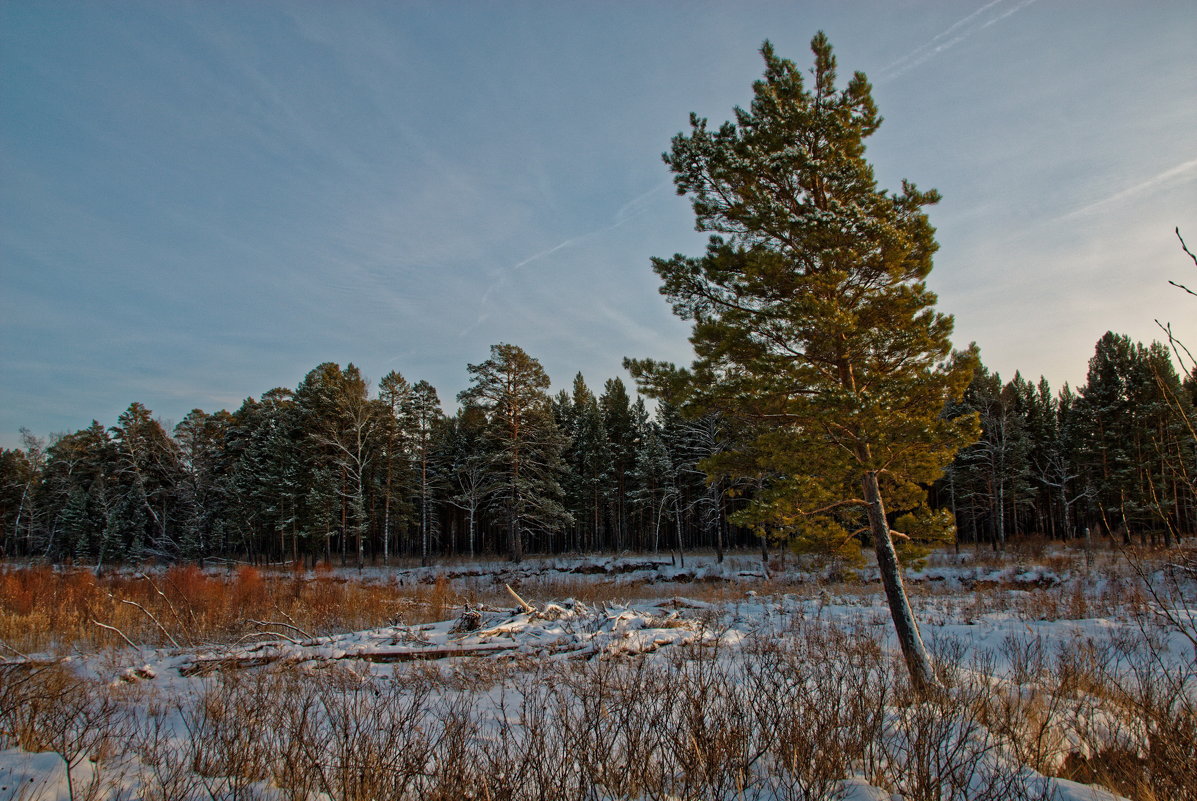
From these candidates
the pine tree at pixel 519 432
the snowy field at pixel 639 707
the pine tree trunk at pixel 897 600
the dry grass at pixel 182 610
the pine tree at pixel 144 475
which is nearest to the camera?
the snowy field at pixel 639 707

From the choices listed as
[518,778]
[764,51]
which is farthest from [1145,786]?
[764,51]

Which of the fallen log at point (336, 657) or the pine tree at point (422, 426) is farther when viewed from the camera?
the pine tree at point (422, 426)

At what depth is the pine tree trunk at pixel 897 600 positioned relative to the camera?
21.4ft

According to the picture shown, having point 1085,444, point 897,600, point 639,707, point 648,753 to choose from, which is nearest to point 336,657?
point 639,707

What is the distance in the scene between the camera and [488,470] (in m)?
32.2

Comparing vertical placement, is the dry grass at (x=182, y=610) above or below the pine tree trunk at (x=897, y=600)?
below

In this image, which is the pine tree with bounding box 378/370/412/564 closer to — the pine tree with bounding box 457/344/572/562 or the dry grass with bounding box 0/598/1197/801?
the pine tree with bounding box 457/344/572/562

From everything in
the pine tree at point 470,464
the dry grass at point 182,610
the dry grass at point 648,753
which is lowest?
the dry grass at point 182,610

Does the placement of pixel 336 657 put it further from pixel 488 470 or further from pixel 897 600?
pixel 488 470

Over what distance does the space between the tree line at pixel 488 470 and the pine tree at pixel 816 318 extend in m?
18.0

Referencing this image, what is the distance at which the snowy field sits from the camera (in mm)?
3207

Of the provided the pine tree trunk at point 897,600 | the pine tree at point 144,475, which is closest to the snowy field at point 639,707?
the pine tree trunk at point 897,600

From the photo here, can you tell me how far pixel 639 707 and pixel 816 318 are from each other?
17.5 feet

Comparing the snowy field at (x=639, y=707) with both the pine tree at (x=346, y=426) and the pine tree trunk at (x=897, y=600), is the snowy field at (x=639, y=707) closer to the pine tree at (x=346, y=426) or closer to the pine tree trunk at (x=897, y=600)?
the pine tree trunk at (x=897, y=600)
